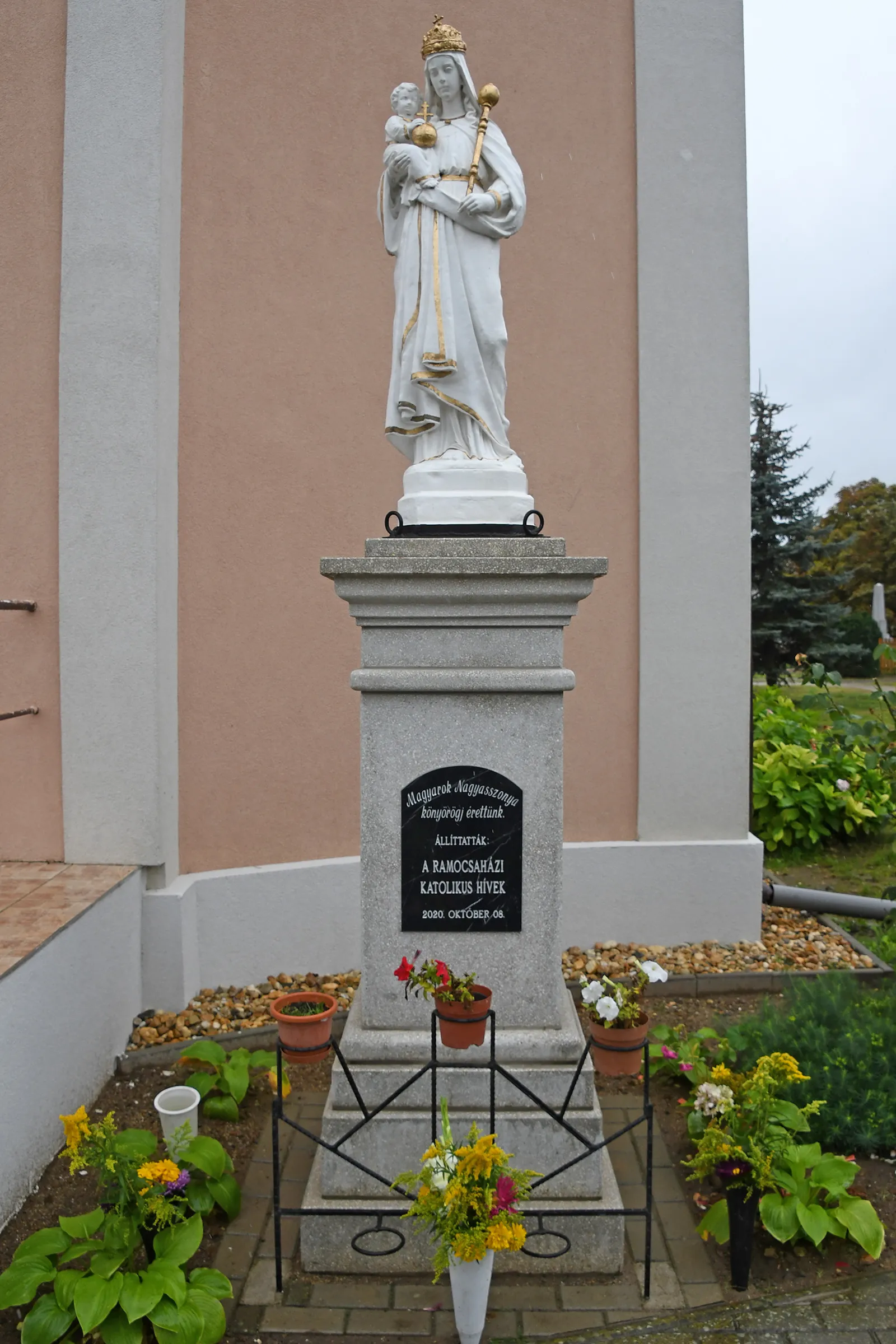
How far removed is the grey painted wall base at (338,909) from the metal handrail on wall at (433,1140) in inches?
65.0

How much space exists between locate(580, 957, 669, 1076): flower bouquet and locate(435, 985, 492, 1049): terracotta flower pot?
56 centimetres

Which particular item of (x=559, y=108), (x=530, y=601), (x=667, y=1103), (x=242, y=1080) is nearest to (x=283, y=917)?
(x=242, y=1080)

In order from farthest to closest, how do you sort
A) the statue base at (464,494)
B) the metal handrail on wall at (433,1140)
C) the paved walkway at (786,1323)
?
the statue base at (464,494) → the metal handrail on wall at (433,1140) → the paved walkway at (786,1323)

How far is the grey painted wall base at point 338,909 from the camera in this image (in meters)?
4.97

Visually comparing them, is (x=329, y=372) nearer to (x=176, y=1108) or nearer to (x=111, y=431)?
(x=111, y=431)

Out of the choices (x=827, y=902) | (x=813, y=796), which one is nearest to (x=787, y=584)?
(x=813, y=796)

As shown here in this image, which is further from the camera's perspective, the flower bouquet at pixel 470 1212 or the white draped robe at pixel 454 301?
the white draped robe at pixel 454 301

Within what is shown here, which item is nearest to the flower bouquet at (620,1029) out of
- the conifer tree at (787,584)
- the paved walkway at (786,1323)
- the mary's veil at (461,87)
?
the paved walkway at (786,1323)

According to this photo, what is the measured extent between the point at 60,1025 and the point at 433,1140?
182 cm

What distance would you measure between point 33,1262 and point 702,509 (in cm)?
485

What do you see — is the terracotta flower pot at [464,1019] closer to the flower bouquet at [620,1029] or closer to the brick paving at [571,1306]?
the flower bouquet at [620,1029]

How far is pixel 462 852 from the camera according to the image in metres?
3.30

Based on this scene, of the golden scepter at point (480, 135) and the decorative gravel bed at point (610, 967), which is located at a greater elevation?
the golden scepter at point (480, 135)

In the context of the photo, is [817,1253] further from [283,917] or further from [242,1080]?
[283,917]
